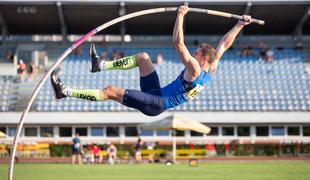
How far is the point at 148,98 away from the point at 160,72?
26536 millimetres

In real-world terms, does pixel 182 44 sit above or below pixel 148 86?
above

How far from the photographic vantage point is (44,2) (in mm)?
36812

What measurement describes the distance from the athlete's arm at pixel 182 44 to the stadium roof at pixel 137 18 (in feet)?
80.5

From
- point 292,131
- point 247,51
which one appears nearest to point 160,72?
point 247,51

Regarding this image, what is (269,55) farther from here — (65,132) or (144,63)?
(144,63)

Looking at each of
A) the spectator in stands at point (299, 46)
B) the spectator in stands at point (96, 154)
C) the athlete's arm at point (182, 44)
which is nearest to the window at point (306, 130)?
the spectator in stands at point (299, 46)

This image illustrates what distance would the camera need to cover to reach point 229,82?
38.2 metres

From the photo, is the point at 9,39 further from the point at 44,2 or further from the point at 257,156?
the point at 257,156

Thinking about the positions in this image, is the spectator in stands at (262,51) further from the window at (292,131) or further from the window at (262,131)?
the window at (292,131)

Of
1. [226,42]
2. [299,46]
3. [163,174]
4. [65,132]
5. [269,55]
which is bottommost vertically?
[163,174]

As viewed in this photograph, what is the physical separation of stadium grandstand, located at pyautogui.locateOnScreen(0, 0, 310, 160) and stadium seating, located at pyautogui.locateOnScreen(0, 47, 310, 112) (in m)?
0.05

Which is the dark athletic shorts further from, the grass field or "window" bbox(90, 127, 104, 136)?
"window" bbox(90, 127, 104, 136)

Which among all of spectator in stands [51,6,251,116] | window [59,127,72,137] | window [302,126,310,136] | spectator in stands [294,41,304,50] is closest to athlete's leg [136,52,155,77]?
spectator in stands [51,6,251,116]

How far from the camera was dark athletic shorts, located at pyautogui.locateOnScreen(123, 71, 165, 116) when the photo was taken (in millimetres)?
11914
